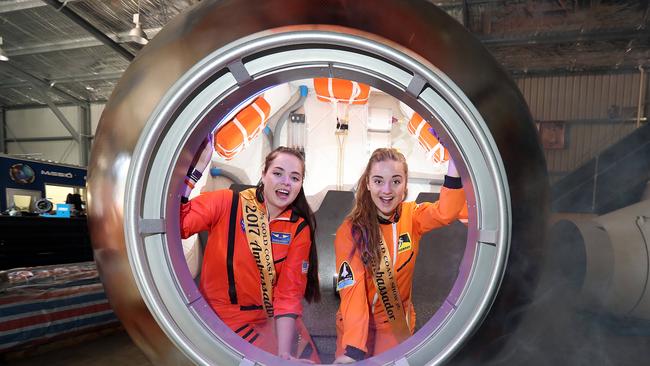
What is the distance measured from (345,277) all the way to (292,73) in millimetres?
840

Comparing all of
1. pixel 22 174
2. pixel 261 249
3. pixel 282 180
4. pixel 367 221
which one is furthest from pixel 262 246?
pixel 22 174

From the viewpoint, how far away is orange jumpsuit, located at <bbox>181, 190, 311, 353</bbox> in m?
1.38

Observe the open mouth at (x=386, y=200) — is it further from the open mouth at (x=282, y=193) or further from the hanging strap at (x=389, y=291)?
the open mouth at (x=282, y=193)

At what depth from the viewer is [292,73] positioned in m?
0.70

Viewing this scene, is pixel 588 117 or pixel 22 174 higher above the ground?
pixel 588 117

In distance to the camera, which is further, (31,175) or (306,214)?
(31,175)

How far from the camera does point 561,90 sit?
3.54 meters

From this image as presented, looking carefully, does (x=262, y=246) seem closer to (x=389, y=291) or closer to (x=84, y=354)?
(x=389, y=291)

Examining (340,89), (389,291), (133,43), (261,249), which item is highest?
(133,43)

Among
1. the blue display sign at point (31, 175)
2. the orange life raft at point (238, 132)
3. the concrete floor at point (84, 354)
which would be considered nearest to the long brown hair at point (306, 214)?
the orange life raft at point (238, 132)

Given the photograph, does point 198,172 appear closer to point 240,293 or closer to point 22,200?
point 240,293

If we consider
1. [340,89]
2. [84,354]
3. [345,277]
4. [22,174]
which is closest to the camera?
[345,277]

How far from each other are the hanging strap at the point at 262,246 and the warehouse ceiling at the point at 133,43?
1136 mm

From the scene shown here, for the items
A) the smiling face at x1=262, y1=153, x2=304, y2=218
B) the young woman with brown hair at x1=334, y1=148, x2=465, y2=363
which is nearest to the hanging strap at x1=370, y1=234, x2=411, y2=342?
the young woman with brown hair at x1=334, y1=148, x2=465, y2=363
